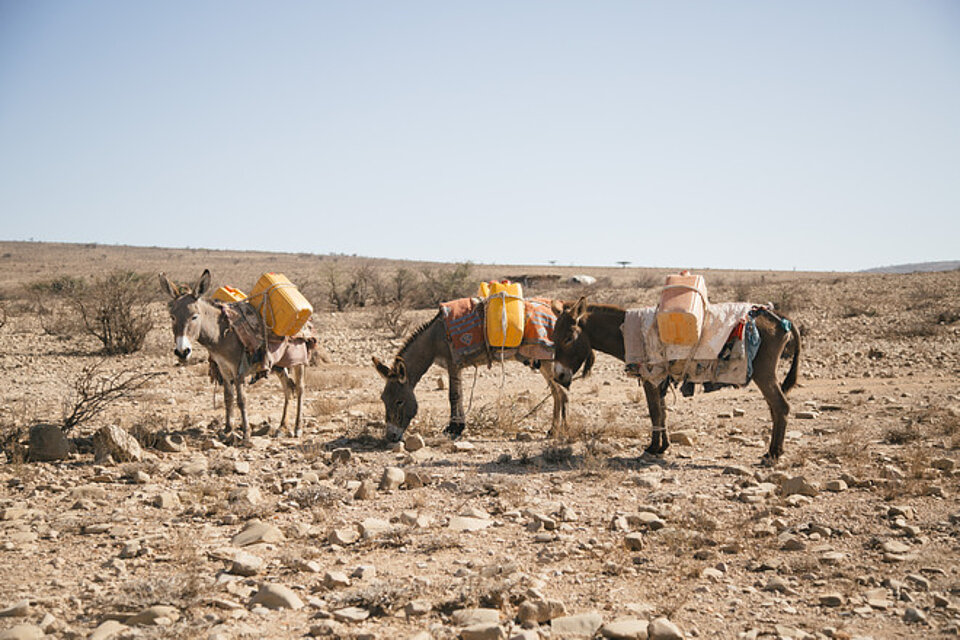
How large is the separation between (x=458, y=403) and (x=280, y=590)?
5333 millimetres

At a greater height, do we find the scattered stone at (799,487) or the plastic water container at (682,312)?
the plastic water container at (682,312)

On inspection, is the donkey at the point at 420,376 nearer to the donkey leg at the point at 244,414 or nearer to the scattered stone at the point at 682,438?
the scattered stone at the point at 682,438

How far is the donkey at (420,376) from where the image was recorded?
9.63 meters

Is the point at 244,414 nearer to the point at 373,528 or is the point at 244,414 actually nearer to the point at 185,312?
the point at 185,312

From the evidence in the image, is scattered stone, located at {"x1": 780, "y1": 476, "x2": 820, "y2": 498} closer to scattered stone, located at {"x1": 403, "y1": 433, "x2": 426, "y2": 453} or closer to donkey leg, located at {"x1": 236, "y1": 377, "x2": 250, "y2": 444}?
scattered stone, located at {"x1": 403, "y1": 433, "x2": 426, "y2": 453}

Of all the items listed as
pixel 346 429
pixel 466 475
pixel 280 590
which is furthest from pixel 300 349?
pixel 280 590

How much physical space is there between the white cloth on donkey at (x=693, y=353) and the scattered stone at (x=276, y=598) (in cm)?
531

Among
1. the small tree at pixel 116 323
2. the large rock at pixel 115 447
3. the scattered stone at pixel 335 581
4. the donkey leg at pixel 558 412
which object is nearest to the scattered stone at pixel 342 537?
the scattered stone at pixel 335 581

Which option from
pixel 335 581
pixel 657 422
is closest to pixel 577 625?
pixel 335 581

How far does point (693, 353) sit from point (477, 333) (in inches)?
122

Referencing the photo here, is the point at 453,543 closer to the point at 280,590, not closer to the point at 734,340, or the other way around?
the point at 280,590

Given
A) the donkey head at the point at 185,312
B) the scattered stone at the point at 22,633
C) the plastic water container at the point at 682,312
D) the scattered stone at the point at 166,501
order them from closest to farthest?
1. the scattered stone at the point at 22,633
2. the scattered stone at the point at 166,501
3. the plastic water container at the point at 682,312
4. the donkey head at the point at 185,312

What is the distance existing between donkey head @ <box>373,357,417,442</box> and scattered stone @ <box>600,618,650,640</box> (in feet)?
17.9

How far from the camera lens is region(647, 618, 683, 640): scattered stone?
4188mm
